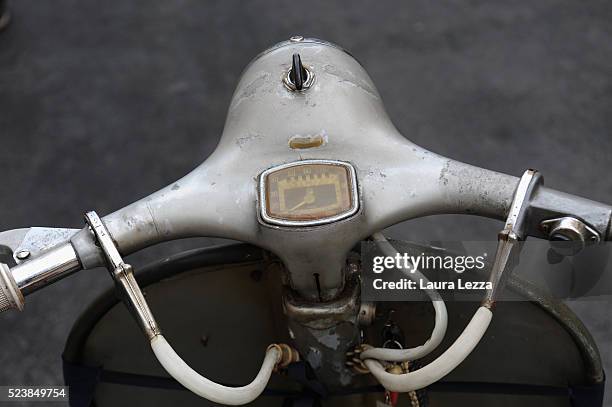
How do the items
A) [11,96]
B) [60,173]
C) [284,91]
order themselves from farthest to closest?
[11,96] < [60,173] < [284,91]

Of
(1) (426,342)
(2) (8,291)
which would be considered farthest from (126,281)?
(1) (426,342)

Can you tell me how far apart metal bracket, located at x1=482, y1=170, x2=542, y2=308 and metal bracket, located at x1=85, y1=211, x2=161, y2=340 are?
0.88 feet

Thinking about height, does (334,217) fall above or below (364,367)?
above

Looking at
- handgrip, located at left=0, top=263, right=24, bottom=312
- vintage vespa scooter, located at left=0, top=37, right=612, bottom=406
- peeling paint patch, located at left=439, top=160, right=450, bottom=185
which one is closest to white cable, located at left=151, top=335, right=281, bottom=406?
vintage vespa scooter, located at left=0, top=37, right=612, bottom=406

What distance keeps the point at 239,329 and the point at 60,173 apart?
0.71 m

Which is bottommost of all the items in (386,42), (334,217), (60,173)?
(60,173)

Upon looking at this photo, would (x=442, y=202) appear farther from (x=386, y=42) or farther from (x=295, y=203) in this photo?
(x=386, y=42)

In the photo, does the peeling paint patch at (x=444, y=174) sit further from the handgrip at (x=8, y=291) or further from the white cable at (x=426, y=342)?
the handgrip at (x=8, y=291)

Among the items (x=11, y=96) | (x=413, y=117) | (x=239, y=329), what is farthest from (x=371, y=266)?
(x=11, y=96)

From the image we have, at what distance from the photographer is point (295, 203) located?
0.75 m

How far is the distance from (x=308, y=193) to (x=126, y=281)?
164mm

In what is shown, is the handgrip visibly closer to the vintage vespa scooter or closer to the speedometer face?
the vintage vespa scooter

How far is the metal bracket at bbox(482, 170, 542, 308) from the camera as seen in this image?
77cm

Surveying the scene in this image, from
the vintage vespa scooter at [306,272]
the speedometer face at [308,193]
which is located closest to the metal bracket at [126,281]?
the vintage vespa scooter at [306,272]
